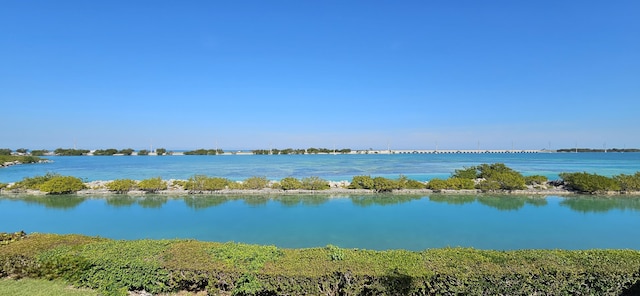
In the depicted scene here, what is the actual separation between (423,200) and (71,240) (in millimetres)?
13861

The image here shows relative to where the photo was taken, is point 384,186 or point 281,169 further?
point 281,169

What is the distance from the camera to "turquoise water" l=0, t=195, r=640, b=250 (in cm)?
893

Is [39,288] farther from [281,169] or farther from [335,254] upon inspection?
[281,169]

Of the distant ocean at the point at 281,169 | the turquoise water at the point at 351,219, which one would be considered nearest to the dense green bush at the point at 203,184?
the turquoise water at the point at 351,219

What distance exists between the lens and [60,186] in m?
16.8

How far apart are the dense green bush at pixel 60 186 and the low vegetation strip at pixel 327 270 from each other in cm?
1426

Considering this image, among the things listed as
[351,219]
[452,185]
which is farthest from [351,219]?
[452,185]

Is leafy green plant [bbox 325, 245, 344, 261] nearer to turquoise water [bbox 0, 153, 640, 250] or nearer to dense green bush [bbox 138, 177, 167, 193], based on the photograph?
turquoise water [bbox 0, 153, 640, 250]

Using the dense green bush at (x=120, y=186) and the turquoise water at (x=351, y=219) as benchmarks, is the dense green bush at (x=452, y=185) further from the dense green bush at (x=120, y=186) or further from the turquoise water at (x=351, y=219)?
the dense green bush at (x=120, y=186)

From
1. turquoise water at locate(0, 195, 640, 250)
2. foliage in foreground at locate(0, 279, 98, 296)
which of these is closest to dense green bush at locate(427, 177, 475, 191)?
turquoise water at locate(0, 195, 640, 250)

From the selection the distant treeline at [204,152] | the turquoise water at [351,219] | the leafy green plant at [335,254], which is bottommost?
the turquoise water at [351,219]

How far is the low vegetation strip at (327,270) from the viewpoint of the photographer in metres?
4.64

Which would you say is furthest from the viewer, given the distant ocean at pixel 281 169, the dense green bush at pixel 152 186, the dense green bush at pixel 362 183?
the distant ocean at pixel 281 169

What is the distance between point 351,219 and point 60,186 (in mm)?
16223
